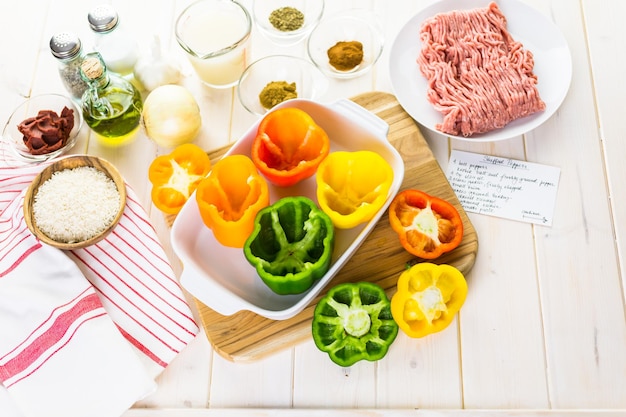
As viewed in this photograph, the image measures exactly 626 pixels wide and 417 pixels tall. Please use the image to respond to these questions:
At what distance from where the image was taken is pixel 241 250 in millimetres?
1115

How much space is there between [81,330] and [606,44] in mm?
1242

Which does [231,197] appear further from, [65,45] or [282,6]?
[282,6]

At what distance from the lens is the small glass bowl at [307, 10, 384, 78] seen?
1376 millimetres

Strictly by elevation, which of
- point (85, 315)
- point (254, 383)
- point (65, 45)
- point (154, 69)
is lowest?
point (254, 383)

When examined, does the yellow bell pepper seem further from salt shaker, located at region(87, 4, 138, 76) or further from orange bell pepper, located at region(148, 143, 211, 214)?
salt shaker, located at region(87, 4, 138, 76)

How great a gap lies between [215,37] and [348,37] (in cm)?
30

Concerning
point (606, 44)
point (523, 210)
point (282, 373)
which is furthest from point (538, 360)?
point (606, 44)

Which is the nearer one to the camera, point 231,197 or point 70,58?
point 231,197

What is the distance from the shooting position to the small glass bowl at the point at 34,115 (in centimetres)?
128

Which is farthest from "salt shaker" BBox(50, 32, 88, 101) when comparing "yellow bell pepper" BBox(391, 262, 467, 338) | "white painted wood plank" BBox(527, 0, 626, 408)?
"white painted wood plank" BBox(527, 0, 626, 408)

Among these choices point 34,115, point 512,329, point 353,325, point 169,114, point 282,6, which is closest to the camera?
point 353,325

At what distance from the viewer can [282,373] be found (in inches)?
44.1

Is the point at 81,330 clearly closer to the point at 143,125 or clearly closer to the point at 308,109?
the point at 143,125

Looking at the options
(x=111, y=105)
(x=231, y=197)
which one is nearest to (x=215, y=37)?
(x=111, y=105)
